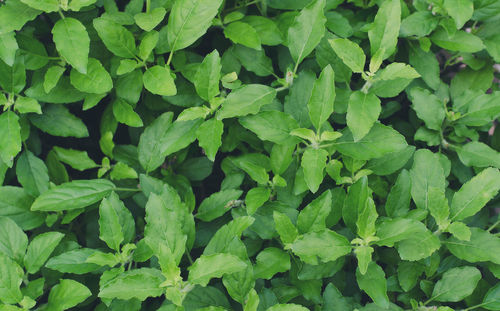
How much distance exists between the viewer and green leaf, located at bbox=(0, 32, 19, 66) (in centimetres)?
161

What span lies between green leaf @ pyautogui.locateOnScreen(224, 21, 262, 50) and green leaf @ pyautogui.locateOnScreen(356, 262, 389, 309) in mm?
991

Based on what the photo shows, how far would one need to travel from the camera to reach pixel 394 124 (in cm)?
219

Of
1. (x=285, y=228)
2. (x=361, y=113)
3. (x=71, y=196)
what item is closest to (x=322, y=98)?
(x=361, y=113)

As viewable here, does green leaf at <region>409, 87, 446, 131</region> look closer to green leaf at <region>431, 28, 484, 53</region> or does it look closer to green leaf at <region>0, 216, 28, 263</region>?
green leaf at <region>431, 28, 484, 53</region>

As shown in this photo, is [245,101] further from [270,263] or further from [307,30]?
[270,263]

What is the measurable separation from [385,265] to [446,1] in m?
1.19

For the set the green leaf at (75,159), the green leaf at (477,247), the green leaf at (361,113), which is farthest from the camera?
the green leaf at (75,159)

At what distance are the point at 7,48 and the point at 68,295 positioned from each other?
95 centimetres

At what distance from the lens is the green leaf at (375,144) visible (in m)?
1.59

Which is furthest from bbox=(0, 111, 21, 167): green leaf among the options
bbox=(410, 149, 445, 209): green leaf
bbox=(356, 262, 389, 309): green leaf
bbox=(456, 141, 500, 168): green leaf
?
bbox=(456, 141, 500, 168): green leaf

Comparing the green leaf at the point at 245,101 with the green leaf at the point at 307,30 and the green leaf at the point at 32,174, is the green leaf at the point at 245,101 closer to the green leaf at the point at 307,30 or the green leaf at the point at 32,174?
the green leaf at the point at 307,30

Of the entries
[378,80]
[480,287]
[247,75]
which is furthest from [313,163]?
[480,287]

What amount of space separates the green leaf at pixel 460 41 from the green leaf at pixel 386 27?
0.35 meters

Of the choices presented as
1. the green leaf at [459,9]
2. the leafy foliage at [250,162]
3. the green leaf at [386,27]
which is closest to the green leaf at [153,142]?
the leafy foliage at [250,162]
